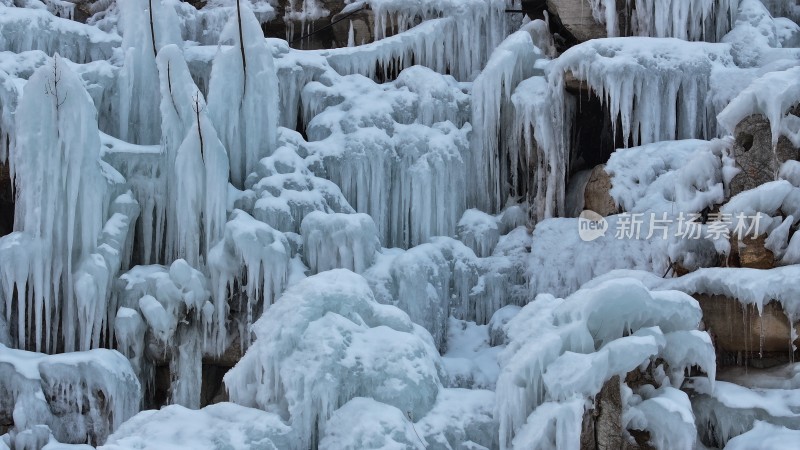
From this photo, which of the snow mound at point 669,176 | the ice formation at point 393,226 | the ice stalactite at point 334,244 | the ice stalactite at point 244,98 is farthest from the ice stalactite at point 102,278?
the snow mound at point 669,176

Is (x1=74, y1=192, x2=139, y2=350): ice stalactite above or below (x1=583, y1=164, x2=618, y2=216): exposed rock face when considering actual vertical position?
below

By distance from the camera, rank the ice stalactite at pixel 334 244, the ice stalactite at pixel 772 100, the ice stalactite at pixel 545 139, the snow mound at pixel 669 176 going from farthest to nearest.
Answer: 1. the ice stalactite at pixel 545 139
2. the ice stalactite at pixel 334 244
3. the snow mound at pixel 669 176
4. the ice stalactite at pixel 772 100

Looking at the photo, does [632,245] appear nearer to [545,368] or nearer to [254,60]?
[545,368]

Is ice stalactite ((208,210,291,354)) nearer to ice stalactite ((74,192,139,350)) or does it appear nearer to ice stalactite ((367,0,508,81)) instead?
ice stalactite ((74,192,139,350))

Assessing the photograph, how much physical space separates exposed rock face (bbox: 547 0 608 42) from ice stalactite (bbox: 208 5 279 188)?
15.6 feet

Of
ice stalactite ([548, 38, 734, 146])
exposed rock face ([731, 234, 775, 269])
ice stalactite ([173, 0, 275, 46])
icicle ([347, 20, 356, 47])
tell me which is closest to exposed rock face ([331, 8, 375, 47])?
icicle ([347, 20, 356, 47])

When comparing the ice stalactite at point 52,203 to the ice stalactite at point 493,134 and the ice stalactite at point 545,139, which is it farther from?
the ice stalactite at point 545,139

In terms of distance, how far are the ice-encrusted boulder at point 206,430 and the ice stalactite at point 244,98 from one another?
4538 millimetres

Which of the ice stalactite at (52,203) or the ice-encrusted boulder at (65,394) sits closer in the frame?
the ice-encrusted boulder at (65,394)

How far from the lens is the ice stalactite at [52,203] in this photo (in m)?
11.9

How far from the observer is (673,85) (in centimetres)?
1402

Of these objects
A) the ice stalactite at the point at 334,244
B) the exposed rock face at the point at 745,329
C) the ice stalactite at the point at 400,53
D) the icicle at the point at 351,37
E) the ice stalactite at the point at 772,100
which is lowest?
the exposed rock face at the point at 745,329

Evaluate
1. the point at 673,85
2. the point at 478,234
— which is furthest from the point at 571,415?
the point at 673,85

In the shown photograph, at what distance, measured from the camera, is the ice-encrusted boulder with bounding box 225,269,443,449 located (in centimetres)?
945
